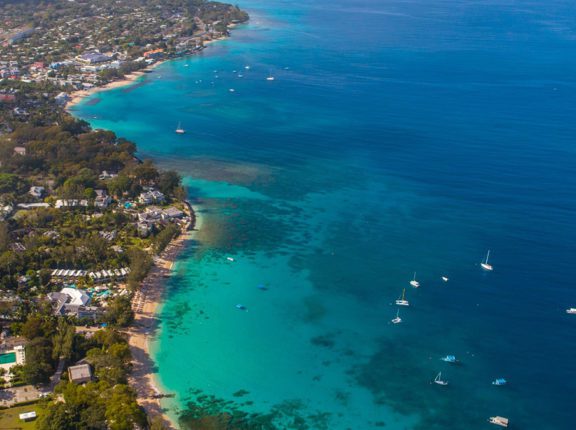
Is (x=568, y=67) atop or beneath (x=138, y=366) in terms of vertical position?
atop

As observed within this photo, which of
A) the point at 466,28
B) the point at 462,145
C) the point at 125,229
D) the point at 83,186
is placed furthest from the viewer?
the point at 466,28

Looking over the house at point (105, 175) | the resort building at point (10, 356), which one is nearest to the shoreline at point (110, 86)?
the house at point (105, 175)

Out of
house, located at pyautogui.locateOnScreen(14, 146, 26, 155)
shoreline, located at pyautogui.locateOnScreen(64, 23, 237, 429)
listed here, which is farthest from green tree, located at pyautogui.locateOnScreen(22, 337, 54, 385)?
house, located at pyautogui.locateOnScreen(14, 146, 26, 155)

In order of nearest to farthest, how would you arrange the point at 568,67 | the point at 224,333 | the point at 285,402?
1. the point at 285,402
2. the point at 224,333
3. the point at 568,67

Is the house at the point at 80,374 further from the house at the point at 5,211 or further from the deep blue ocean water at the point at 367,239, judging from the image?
the house at the point at 5,211

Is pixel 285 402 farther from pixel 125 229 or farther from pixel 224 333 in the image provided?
pixel 125 229

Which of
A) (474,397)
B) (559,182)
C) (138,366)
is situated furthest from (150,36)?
(474,397)

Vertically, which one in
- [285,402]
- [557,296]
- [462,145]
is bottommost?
[285,402]
